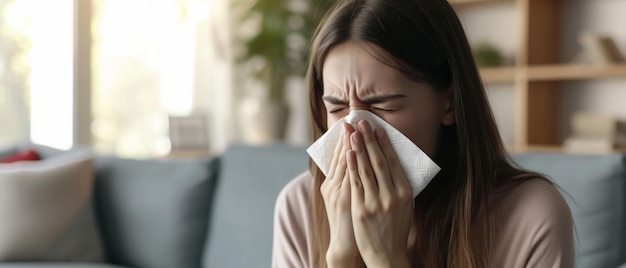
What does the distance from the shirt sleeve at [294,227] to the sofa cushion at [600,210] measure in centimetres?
59

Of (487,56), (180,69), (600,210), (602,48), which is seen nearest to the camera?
(600,210)

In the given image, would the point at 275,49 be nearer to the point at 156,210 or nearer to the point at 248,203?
the point at 156,210

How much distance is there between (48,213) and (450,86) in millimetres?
1642

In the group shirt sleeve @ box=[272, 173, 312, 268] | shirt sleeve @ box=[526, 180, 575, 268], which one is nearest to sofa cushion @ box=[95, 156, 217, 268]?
shirt sleeve @ box=[272, 173, 312, 268]

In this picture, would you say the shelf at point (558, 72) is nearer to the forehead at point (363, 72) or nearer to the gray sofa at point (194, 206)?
the gray sofa at point (194, 206)

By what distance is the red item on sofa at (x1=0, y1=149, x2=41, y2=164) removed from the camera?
279 centimetres

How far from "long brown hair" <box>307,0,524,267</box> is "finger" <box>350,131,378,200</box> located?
0.47 ft

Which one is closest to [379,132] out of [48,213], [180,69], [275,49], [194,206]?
[194,206]

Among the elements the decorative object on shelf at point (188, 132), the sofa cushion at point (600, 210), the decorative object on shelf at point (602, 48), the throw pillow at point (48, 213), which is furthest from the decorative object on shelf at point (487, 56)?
the sofa cushion at point (600, 210)

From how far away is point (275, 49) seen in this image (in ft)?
14.2

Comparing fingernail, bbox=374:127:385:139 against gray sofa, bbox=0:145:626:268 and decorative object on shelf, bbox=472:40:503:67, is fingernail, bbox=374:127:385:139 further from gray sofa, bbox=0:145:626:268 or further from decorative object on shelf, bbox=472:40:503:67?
decorative object on shelf, bbox=472:40:503:67

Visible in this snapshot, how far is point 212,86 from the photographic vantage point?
490 centimetres

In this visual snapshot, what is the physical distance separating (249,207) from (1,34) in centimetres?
197

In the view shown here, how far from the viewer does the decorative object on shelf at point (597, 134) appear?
3486mm
